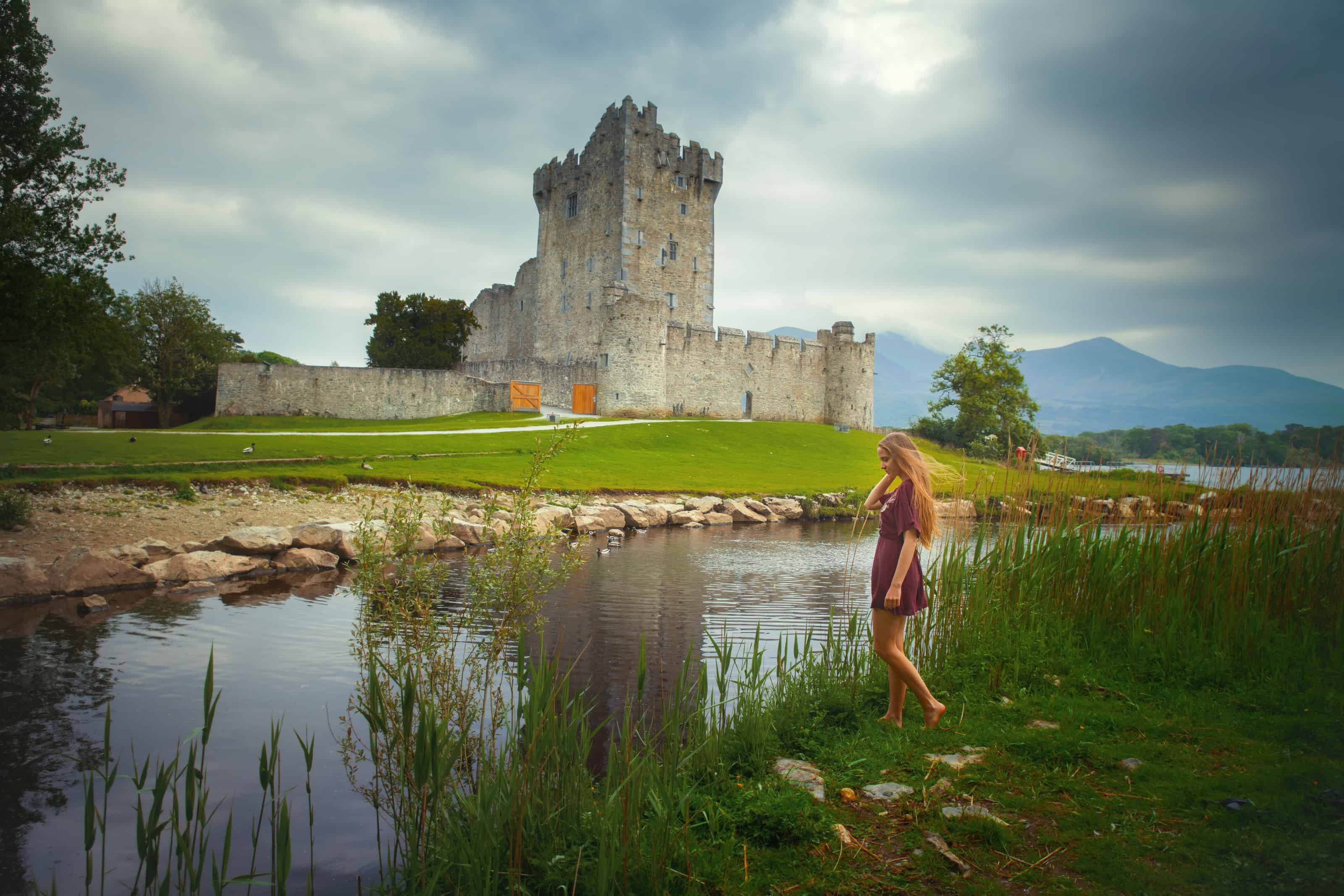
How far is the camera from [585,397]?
1806 inches

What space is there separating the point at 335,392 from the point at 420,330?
396 inches

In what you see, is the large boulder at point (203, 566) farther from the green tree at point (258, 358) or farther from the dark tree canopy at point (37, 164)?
the green tree at point (258, 358)

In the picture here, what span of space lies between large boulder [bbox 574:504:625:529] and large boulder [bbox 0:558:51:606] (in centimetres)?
1065

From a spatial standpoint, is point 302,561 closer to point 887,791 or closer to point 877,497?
point 877,497

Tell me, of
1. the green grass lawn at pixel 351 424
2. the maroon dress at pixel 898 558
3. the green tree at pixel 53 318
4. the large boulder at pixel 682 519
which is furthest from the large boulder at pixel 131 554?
the green grass lawn at pixel 351 424

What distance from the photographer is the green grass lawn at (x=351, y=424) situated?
34594 millimetres

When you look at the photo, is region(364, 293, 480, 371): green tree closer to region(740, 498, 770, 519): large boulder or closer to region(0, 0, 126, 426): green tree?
region(740, 498, 770, 519): large boulder

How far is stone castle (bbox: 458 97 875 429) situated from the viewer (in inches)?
1866

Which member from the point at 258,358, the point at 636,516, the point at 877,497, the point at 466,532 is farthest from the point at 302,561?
the point at 258,358

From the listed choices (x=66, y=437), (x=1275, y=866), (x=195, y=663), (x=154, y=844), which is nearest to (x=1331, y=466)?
(x=1275, y=866)

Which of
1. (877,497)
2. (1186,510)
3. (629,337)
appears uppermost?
(629,337)

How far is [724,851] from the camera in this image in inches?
144

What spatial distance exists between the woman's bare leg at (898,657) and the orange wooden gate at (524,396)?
39847mm

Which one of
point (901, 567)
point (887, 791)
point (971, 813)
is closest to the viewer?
point (971, 813)
